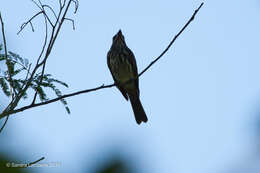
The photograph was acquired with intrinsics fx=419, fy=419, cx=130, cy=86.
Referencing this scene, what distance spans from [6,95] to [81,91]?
2.06 feet

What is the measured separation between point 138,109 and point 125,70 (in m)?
0.73

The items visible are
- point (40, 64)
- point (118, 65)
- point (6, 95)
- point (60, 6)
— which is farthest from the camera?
point (118, 65)

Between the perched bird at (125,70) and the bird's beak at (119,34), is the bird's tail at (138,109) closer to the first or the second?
the perched bird at (125,70)

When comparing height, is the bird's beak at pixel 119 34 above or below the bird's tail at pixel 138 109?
above

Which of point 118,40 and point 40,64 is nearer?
point 40,64

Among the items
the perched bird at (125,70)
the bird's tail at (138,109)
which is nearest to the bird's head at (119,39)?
the perched bird at (125,70)

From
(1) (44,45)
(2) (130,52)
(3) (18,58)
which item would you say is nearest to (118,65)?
(2) (130,52)

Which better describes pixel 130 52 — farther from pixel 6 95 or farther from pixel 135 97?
pixel 6 95

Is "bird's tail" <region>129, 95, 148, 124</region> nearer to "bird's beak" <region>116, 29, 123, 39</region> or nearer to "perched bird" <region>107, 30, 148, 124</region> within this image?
"perched bird" <region>107, 30, 148, 124</region>

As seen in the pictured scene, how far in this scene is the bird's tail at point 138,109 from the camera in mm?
7020

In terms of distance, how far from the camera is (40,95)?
144 inches

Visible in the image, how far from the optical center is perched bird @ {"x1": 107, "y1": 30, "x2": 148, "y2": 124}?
6.81m

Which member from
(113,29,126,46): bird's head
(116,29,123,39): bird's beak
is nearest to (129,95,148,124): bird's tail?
(113,29,126,46): bird's head

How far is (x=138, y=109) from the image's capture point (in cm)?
705
